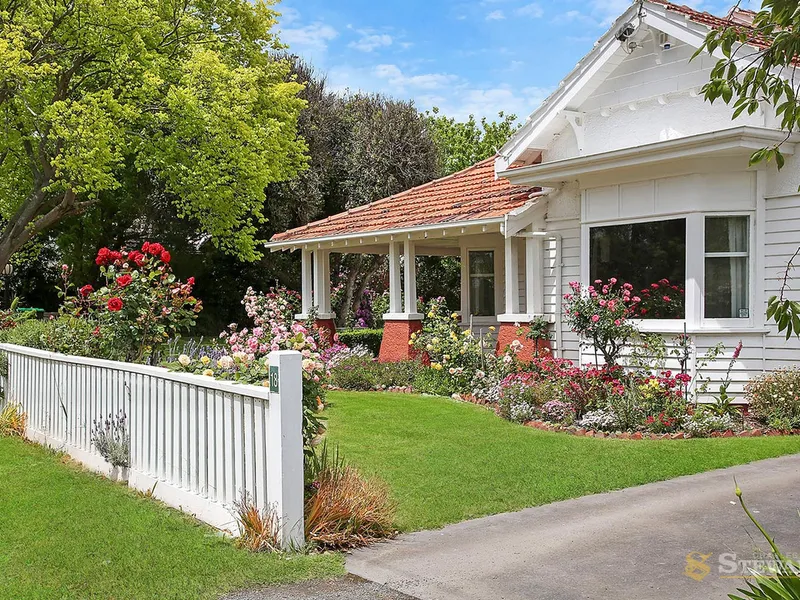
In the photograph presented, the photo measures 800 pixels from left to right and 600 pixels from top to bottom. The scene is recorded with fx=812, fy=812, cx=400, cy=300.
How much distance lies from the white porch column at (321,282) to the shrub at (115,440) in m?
10.3

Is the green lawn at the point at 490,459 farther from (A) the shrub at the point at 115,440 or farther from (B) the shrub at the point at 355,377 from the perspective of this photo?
(B) the shrub at the point at 355,377

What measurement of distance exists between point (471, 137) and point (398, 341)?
84.1 ft

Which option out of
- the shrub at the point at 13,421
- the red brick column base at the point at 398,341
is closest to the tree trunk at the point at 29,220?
the red brick column base at the point at 398,341

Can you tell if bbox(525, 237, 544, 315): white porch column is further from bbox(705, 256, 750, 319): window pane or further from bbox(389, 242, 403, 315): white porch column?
bbox(389, 242, 403, 315): white porch column

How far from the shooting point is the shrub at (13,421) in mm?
10234

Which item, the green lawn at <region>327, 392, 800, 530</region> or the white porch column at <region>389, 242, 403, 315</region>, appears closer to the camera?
the green lawn at <region>327, 392, 800, 530</region>

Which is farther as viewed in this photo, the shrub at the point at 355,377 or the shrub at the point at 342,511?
the shrub at the point at 355,377

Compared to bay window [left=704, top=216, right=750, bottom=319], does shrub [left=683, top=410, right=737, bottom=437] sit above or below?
below

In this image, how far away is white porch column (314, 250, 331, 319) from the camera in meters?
18.2

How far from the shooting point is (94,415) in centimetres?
830

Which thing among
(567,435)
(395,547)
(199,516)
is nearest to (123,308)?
(199,516)

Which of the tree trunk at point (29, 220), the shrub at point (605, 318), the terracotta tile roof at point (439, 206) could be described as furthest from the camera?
the tree trunk at point (29, 220)

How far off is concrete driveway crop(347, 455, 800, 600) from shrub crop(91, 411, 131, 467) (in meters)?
3.01

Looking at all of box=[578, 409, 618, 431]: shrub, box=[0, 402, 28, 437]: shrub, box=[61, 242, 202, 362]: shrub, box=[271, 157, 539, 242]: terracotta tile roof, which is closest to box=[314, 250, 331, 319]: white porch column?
box=[271, 157, 539, 242]: terracotta tile roof
